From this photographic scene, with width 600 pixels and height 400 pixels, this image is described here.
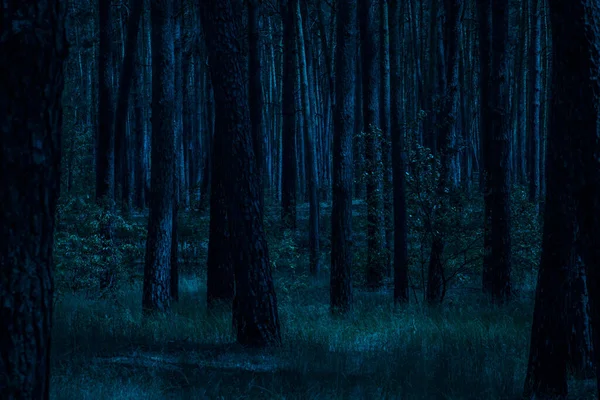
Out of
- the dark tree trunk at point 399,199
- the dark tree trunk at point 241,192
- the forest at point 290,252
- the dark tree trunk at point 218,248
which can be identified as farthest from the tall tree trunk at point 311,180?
the dark tree trunk at point 241,192

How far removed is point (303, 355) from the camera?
7.59 meters

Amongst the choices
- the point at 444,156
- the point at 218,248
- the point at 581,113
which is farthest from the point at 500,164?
the point at 581,113

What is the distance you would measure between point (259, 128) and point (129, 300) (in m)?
4.77

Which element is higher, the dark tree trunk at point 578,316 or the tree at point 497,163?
the tree at point 497,163

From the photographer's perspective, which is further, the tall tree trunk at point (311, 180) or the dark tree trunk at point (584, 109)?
the tall tree trunk at point (311, 180)

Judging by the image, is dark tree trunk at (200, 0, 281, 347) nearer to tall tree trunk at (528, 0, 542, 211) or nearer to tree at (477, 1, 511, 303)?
tree at (477, 1, 511, 303)

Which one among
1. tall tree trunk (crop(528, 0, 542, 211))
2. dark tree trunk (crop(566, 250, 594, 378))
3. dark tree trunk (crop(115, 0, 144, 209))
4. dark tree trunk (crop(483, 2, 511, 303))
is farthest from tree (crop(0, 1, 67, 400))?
tall tree trunk (crop(528, 0, 542, 211))

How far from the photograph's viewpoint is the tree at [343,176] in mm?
10789

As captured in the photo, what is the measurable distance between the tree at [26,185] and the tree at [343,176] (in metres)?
7.89

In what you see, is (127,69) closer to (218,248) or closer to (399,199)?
(218,248)

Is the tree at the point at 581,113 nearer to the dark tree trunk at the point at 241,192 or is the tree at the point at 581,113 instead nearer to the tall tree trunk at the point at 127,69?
the dark tree trunk at the point at 241,192

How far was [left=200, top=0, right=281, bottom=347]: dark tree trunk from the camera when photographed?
26.1 feet

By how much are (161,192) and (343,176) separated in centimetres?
310

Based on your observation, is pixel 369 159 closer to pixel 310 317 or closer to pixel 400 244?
pixel 400 244
